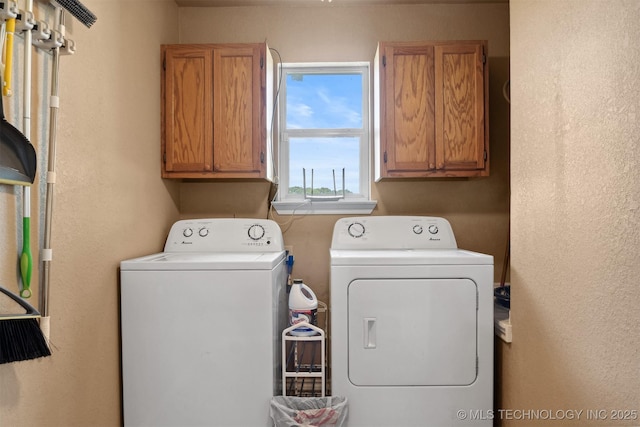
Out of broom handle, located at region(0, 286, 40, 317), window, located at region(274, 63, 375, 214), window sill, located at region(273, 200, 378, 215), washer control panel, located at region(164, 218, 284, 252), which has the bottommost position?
broom handle, located at region(0, 286, 40, 317)

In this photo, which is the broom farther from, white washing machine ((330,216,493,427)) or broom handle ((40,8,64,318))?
white washing machine ((330,216,493,427))

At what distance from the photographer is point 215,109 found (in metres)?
2.12

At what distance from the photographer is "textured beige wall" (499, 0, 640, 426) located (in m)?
0.93

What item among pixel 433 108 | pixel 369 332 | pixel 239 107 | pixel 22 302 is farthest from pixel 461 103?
pixel 22 302

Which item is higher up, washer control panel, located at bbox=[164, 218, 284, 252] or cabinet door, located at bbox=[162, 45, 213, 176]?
cabinet door, located at bbox=[162, 45, 213, 176]

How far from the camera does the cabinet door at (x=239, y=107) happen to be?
6.91ft

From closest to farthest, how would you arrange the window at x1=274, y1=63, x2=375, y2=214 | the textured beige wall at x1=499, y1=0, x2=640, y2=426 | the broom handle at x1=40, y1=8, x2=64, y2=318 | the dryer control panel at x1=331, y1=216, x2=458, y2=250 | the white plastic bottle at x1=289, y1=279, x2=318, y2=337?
the textured beige wall at x1=499, y1=0, x2=640, y2=426 → the broom handle at x1=40, y1=8, x2=64, y2=318 → the white plastic bottle at x1=289, y1=279, x2=318, y2=337 → the dryer control panel at x1=331, y1=216, x2=458, y2=250 → the window at x1=274, y1=63, x2=375, y2=214

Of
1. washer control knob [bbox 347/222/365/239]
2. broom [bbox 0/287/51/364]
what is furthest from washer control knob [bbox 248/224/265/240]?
broom [bbox 0/287/51/364]

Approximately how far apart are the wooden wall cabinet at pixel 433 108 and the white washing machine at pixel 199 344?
1.09 metres

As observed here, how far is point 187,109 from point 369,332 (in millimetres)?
1605

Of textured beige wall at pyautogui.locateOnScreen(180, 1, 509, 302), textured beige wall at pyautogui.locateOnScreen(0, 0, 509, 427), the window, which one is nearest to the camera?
textured beige wall at pyautogui.locateOnScreen(0, 0, 509, 427)

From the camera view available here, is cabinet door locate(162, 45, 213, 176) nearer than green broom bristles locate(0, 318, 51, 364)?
No

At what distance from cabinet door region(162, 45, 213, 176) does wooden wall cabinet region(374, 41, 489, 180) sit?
1024 mm

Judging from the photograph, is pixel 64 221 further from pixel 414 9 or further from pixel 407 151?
pixel 414 9
